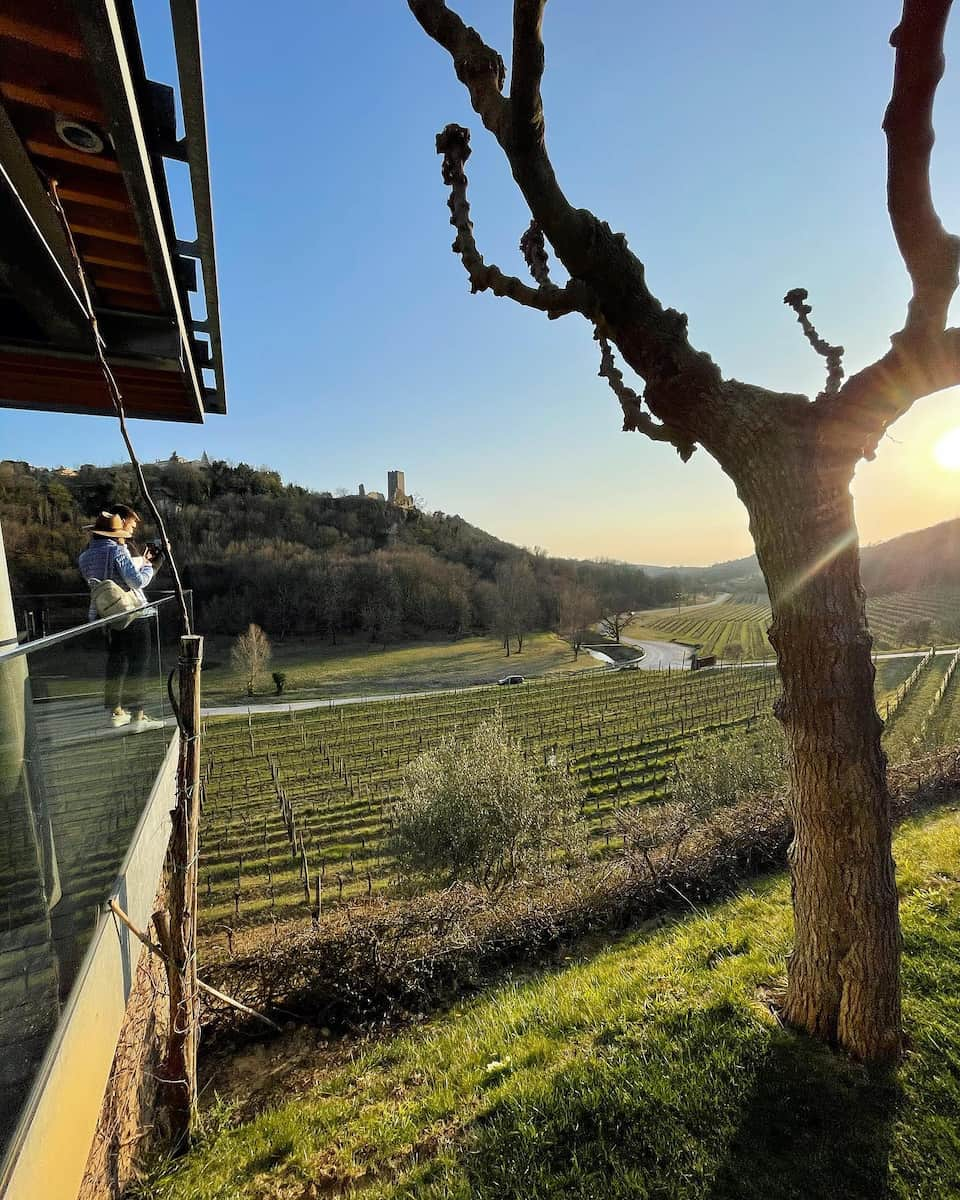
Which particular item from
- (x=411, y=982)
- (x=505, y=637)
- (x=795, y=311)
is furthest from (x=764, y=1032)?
(x=505, y=637)

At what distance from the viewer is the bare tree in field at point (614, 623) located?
79.6 metres

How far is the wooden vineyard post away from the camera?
3.06 meters

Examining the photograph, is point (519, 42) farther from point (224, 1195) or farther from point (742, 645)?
point (742, 645)

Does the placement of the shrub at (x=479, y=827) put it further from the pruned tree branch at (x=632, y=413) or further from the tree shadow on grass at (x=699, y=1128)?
the pruned tree branch at (x=632, y=413)

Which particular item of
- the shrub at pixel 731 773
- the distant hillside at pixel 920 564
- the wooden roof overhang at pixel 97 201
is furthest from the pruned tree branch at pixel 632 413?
the distant hillside at pixel 920 564

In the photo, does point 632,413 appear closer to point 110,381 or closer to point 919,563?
point 110,381

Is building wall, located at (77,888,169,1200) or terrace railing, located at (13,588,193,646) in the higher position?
terrace railing, located at (13,588,193,646)

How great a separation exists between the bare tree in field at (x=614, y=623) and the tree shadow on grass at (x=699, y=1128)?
77288 millimetres

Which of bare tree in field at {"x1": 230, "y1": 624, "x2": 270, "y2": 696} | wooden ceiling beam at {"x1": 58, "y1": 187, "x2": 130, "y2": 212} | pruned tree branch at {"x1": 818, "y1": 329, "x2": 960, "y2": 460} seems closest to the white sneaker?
wooden ceiling beam at {"x1": 58, "y1": 187, "x2": 130, "y2": 212}

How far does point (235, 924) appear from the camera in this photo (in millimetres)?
15391

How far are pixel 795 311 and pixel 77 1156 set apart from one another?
233 inches

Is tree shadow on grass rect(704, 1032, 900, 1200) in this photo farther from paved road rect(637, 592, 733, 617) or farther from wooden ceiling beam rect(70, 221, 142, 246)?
paved road rect(637, 592, 733, 617)

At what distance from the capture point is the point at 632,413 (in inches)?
148

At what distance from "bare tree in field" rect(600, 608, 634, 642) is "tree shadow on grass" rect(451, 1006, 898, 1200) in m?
77.3
